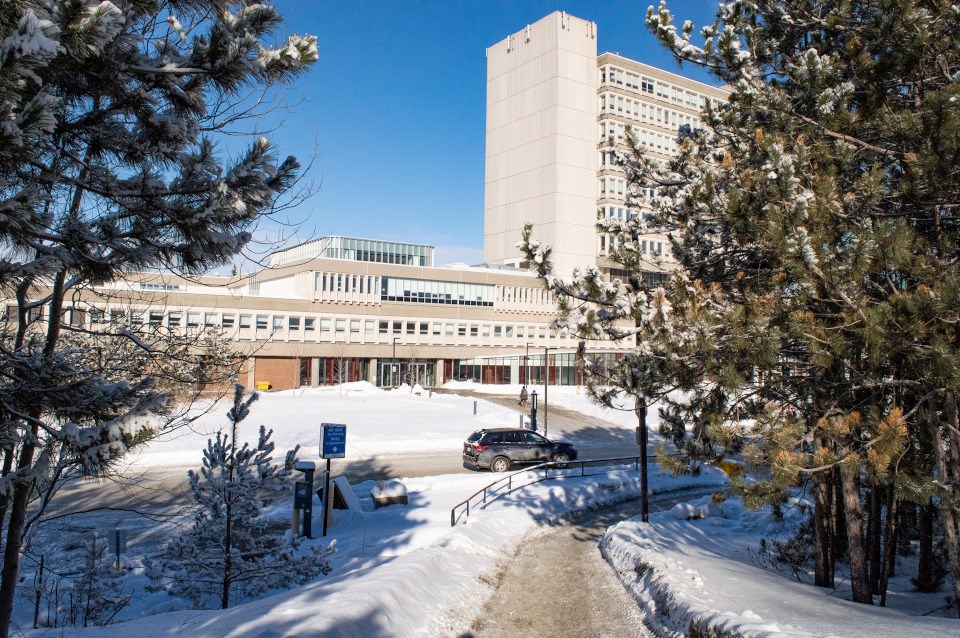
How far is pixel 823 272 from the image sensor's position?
7203mm

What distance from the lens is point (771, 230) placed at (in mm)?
7531

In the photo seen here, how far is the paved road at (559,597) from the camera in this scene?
9422 mm

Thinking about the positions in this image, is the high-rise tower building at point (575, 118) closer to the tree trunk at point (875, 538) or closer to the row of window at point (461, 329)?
the row of window at point (461, 329)

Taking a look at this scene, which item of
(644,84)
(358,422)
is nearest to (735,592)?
(358,422)

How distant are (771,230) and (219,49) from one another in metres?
5.98

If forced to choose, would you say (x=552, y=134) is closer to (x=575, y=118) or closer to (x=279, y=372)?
(x=575, y=118)

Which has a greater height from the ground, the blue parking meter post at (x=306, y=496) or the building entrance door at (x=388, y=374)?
the building entrance door at (x=388, y=374)

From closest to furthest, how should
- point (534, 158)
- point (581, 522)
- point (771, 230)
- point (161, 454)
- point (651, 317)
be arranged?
point (771, 230), point (651, 317), point (581, 522), point (161, 454), point (534, 158)

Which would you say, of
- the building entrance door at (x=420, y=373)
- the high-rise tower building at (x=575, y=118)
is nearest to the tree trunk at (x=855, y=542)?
the building entrance door at (x=420, y=373)

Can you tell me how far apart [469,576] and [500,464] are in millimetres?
13631

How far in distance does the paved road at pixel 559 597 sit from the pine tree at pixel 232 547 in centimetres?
305

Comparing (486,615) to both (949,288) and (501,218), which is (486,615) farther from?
(501,218)

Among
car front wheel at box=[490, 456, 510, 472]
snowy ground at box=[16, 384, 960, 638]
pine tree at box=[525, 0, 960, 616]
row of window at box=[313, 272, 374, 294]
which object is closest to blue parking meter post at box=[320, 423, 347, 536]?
snowy ground at box=[16, 384, 960, 638]

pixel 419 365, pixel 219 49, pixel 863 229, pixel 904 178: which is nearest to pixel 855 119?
pixel 904 178
